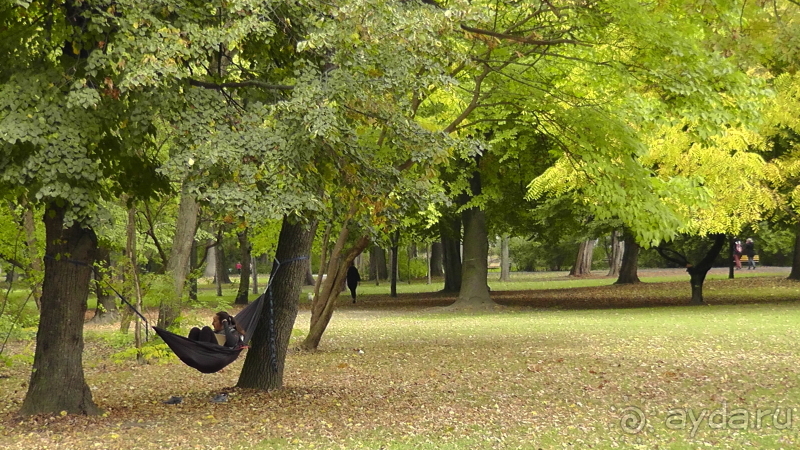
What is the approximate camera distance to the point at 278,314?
10.4 m

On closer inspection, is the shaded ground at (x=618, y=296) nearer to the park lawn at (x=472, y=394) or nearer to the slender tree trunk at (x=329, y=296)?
the park lawn at (x=472, y=394)

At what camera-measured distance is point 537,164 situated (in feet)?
76.2

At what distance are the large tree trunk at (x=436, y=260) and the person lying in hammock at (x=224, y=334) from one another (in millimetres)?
42066

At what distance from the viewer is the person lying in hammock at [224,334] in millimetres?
9328

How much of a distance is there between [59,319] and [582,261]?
1658 inches

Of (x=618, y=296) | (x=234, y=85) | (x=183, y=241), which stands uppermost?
(x=234, y=85)

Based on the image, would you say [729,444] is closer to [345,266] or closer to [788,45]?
[788,45]

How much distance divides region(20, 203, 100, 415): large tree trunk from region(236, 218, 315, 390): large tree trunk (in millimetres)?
2202

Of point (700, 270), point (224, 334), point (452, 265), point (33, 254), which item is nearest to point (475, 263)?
point (700, 270)

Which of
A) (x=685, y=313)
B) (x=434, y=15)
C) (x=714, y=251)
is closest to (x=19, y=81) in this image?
(x=434, y=15)

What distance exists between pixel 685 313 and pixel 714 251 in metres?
3.00

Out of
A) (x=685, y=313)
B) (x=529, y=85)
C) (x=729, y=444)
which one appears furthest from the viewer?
(x=685, y=313)

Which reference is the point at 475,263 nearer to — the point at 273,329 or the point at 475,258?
the point at 475,258
